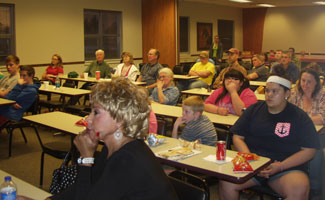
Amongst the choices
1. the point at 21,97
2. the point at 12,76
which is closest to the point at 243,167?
the point at 21,97

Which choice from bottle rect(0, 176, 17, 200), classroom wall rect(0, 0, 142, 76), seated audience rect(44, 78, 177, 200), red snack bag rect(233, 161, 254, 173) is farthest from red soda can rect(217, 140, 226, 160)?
classroom wall rect(0, 0, 142, 76)

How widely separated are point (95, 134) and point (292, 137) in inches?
70.4

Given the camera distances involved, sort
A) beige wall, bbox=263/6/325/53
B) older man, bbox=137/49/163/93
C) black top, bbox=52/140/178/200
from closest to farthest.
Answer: black top, bbox=52/140/178/200
older man, bbox=137/49/163/93
beige wall, bbox=263/6/325/53

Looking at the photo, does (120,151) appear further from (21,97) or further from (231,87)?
(21,97)

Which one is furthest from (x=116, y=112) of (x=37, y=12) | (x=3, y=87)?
(x=37, y=12)

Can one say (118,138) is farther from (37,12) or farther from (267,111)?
(37,12)

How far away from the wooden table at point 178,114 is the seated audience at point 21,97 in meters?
1.70

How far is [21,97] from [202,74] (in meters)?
4.00

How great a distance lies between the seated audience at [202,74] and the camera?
7973 millimetres

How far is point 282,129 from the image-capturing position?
2.99 meters

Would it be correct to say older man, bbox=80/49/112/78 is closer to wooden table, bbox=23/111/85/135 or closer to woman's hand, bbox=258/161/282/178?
wooden table, bbox=23/111/85/135

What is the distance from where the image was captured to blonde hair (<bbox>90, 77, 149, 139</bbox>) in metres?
1.67

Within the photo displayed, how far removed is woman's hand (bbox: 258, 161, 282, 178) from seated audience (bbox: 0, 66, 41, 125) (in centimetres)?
349

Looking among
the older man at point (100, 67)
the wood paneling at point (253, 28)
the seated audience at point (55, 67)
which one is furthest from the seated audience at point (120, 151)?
the wood paneling at point (253, 28)
